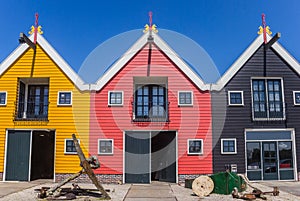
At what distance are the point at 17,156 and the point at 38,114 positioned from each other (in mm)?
2547

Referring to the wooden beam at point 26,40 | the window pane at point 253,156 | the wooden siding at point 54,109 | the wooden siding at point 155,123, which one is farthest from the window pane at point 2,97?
the window pane at point 253,156

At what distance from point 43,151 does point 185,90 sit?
9306mm

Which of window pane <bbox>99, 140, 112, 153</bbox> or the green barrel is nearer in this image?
the green barrel

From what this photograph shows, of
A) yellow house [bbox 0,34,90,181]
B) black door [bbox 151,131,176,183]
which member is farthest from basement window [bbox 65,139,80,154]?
black door [bbox 151,131,176,183]

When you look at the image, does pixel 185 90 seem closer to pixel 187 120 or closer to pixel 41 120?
Answer: pixel 187 120

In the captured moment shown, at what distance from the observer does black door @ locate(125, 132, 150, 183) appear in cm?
1586

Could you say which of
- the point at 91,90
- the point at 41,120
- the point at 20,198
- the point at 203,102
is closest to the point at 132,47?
the point at 91,90

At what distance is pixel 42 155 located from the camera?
61.0 ft

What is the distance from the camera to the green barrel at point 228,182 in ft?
40.1

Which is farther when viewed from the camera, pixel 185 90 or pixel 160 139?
pixel 160 139

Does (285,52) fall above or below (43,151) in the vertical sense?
above

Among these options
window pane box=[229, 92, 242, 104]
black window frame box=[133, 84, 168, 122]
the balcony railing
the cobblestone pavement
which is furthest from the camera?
the balcony railing

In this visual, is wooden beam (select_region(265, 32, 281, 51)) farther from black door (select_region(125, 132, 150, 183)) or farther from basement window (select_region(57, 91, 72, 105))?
basement window (select_region(57, 91, 72, 105))

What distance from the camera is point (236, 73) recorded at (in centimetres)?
1667
